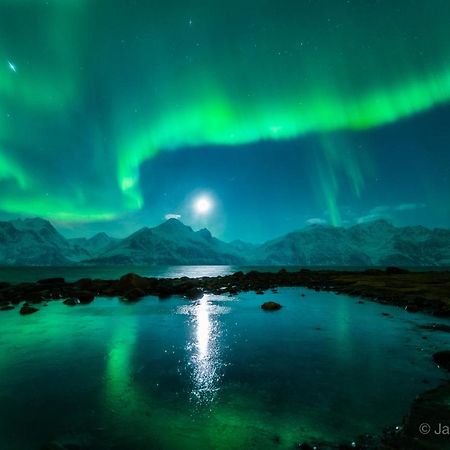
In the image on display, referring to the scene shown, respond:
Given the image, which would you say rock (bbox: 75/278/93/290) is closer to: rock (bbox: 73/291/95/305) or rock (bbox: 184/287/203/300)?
rock (bbox: 73/291/95/305)

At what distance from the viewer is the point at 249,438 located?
8133mm

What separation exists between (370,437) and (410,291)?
121 feet

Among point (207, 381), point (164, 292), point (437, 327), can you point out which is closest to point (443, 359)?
point (437, 327)

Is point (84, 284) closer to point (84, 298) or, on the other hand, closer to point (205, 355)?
point (84, 298)

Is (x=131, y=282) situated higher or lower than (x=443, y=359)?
higher

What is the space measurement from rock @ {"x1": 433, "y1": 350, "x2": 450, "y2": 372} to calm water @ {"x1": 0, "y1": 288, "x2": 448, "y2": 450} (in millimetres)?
528

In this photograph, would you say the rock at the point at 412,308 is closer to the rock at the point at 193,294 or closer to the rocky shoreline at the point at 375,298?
the rocky shoreline at the point at 375,298

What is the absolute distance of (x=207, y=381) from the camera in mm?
12422

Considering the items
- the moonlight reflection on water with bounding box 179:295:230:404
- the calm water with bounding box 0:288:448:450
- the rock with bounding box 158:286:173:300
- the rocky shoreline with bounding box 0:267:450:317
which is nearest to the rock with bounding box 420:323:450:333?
the calm water with bounding box 0:288:448:450

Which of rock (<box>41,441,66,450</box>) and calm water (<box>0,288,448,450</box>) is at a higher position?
rock (<box>41,441,66,450</box>)

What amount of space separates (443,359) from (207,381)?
36.5ft

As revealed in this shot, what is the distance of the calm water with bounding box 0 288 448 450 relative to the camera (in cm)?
850

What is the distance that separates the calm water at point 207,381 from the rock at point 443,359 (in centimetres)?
53

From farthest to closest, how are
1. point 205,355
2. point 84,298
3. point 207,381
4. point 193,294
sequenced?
point 193,294
point 84,298
point 205,355
point 207,381
